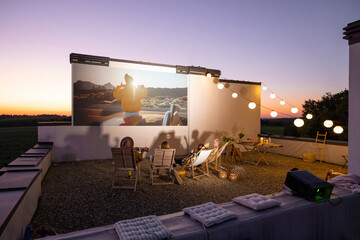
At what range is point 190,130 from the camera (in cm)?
937

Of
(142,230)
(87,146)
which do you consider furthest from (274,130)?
(142,230)

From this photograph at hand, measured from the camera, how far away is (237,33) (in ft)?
32.2

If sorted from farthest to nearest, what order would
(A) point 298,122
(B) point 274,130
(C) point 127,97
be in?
(B) point 274,130 < (C) point 127,97 < (A) point 298,122

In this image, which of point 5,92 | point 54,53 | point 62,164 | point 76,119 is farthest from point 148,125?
point 5,92

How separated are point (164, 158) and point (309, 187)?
131 inches

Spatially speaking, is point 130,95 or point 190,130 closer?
point 130,95

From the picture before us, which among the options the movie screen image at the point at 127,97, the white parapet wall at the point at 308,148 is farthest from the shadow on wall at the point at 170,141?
the white parapet wall at the point at 308,148

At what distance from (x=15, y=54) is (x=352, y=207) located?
13.1 metres

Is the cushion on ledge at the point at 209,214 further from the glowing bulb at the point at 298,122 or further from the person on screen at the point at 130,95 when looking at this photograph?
the person on screen at the point at 130,95

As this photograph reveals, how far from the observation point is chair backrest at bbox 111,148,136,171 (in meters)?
4.54

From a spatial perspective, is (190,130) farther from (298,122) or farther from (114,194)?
(114,194)

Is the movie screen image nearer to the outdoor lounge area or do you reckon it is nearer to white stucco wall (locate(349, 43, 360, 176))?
the outdoor lounge area

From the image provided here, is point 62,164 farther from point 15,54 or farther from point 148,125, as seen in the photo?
point 15,54

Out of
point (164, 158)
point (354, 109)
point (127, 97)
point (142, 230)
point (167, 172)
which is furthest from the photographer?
point (127, 97)
